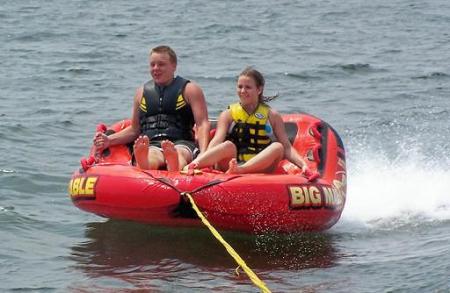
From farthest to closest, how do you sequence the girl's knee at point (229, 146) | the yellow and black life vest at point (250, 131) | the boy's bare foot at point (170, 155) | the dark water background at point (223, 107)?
the yellow and black life vest at point (250, 131)
the girl's knee at point (229, 146)
the boy's bare foot at point (170, 155)
the dark water background at point (223, 107)

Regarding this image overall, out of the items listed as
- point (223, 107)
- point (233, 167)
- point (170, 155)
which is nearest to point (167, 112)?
point (170, 155)

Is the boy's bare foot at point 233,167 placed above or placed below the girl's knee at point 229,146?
below

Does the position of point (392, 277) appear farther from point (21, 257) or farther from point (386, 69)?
point (386, 69)

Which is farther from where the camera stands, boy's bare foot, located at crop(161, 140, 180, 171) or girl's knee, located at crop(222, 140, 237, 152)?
girl's knee, located at crop(222, 140, 237, 152)

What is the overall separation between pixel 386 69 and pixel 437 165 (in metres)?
5.93

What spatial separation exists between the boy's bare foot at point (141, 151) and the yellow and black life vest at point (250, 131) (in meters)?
0.75

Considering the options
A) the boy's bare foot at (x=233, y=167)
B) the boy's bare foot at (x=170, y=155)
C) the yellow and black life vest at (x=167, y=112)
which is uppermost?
the yellow and black life vest at (x=167, y=112)

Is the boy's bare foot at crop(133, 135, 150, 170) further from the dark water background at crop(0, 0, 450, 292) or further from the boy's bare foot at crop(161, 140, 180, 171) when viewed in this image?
the dark water background at crop(0, 0, 450, 292)

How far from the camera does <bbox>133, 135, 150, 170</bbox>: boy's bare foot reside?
21.8 ft

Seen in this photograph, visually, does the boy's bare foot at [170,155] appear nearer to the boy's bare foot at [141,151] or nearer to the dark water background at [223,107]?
the boy's bare foot at [141,151]

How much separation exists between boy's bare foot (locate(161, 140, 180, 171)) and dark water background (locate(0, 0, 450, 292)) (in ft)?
1.92

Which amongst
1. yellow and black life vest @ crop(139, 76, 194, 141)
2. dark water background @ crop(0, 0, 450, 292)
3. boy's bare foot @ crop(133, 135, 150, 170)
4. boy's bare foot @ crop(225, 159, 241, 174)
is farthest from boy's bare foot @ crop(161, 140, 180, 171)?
yellow and black life vest @ crop(139, 76, 194, 141)

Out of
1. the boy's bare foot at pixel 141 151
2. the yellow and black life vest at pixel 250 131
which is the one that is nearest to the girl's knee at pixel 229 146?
the yellow and black life vest at pixel 250 131

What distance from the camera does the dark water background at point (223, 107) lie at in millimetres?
6328
